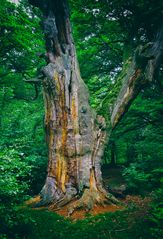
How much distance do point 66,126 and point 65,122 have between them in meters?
0.13

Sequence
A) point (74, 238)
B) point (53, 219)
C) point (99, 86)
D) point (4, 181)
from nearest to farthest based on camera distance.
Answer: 1. point (4, 181)
2. point (74, 238)
3. point (53, 219)
4. point (99, 86)

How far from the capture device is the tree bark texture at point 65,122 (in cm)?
738

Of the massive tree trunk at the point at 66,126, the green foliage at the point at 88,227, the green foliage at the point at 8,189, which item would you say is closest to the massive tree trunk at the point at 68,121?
the massive tree trunk at the point at 66,126

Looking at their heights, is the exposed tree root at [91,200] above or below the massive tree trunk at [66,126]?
below

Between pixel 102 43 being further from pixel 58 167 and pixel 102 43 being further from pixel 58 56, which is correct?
pixel 58 167

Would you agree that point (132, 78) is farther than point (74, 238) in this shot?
Yes

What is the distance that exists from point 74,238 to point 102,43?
8243mm

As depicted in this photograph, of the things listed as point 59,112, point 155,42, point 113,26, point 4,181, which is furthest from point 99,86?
point 4,181

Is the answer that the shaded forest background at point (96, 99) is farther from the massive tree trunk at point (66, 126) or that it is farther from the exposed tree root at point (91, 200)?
the massive tree trunk at point (66, 126)

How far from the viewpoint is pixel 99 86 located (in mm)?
12938

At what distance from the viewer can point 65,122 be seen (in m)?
7.80

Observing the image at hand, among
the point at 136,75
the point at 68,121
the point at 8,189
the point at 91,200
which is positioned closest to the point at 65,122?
the point at 68,121

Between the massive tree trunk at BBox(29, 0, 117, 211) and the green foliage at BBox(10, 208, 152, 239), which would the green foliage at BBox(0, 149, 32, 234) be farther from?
the massive tree trunk at BBox(29, 0, 117, 211)

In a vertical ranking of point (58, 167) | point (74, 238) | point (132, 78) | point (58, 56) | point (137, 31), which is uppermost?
point (137, 31)
